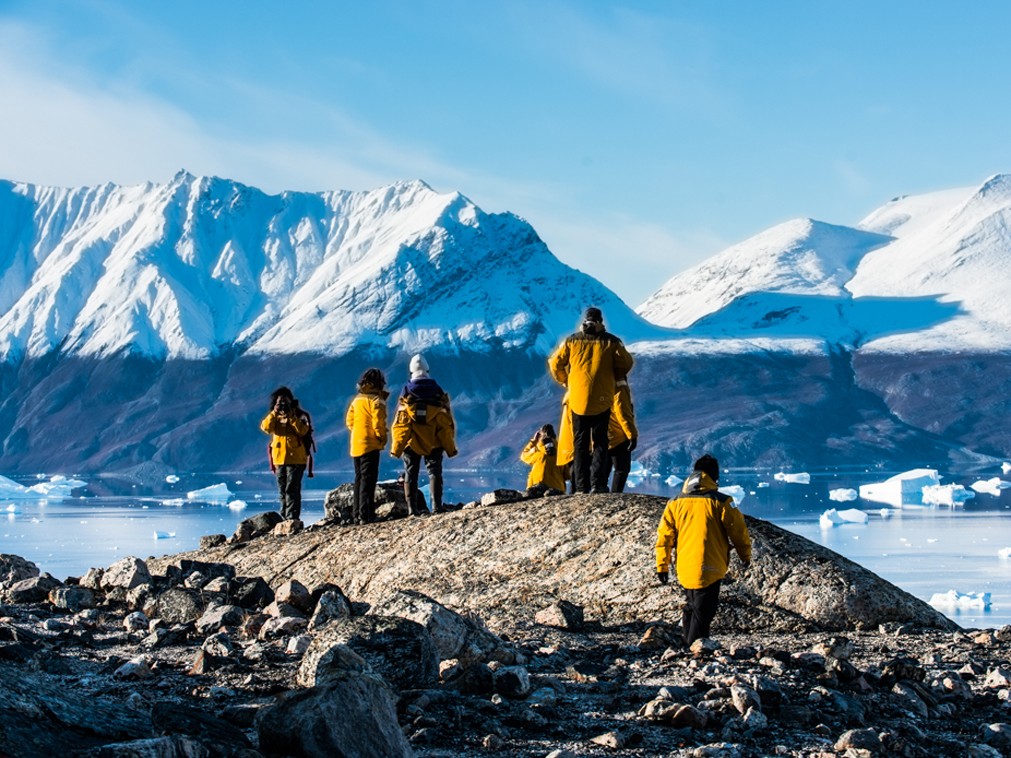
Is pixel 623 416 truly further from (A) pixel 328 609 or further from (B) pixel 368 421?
(A) pixel 328 609

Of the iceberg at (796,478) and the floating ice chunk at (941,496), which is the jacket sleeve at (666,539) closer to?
the floating ice chunk at (941,496)

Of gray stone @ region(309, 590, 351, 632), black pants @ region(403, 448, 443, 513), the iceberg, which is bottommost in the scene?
gray stone @ region(309, 590, 351, 632)

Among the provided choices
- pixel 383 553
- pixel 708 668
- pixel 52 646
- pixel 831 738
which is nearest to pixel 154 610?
pixel 52 646

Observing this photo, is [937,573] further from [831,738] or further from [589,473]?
[831,738]

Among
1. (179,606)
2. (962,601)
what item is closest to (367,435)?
(179,606)

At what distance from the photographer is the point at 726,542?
781cm

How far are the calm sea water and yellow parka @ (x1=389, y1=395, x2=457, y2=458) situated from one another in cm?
2627

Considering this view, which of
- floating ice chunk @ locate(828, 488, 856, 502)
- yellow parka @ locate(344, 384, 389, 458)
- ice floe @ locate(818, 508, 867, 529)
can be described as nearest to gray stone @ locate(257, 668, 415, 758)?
yellow parka @ locate(344, 384, 389, 458)

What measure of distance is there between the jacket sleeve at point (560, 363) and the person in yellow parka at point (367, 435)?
1879 millimetres

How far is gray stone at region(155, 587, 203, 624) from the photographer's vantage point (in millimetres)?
8461

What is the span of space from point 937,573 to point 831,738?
4545 cm

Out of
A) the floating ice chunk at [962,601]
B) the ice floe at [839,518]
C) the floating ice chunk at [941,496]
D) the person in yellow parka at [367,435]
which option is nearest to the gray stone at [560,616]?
the person in yellow parka at [367,435]

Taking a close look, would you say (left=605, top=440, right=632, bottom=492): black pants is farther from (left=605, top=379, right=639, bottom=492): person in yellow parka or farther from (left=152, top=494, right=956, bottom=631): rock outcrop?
(left=152, top=494, right=956, bottom=631): rock outcrop

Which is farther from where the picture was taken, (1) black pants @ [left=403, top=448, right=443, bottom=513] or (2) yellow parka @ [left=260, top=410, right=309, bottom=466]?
(2) yellow parka @ [left=260, top=410, right=309, bottom=466]
